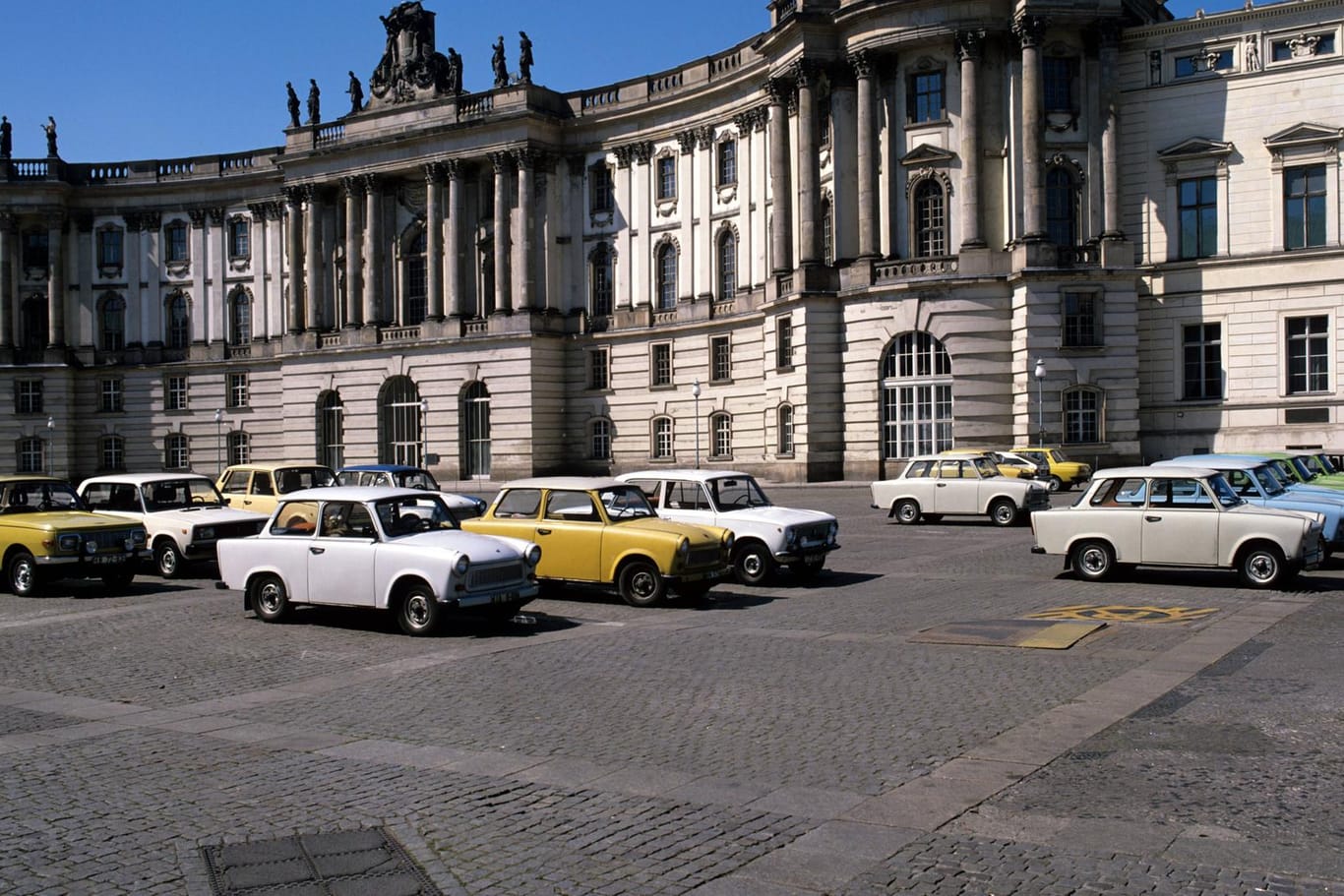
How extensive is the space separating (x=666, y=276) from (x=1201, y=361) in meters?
24.9

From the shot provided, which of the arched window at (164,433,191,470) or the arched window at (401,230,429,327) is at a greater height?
the arched window at (401,230,429,327)

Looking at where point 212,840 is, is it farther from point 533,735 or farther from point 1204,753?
point 1204,753

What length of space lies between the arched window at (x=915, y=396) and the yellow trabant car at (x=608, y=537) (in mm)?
30000

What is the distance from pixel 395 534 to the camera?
16.2 meters

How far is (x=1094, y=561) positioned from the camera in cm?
1962

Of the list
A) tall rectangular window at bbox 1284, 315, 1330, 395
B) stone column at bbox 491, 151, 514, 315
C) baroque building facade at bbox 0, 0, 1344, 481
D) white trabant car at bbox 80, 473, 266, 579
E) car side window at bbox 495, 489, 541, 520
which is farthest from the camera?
stone column at bbox 491, 151, 514, 315

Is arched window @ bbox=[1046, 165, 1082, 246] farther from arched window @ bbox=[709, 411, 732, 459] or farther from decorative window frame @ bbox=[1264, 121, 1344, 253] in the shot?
arched window @ bbox=[709, 411, 732, 459]

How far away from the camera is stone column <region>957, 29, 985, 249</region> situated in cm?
4709

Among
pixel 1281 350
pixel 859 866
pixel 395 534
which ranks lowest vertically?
pixel 859 866

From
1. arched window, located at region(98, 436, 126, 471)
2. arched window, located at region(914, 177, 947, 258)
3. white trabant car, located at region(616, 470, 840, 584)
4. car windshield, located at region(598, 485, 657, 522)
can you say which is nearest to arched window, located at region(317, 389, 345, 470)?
arched window, located at region(98, 436, 126, 471)

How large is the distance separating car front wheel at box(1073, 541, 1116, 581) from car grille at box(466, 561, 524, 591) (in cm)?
906

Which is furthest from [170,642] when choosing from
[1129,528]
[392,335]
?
[392,335]

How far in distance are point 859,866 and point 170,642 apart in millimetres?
11232

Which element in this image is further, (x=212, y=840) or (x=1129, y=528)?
(x=1129, y=528)
